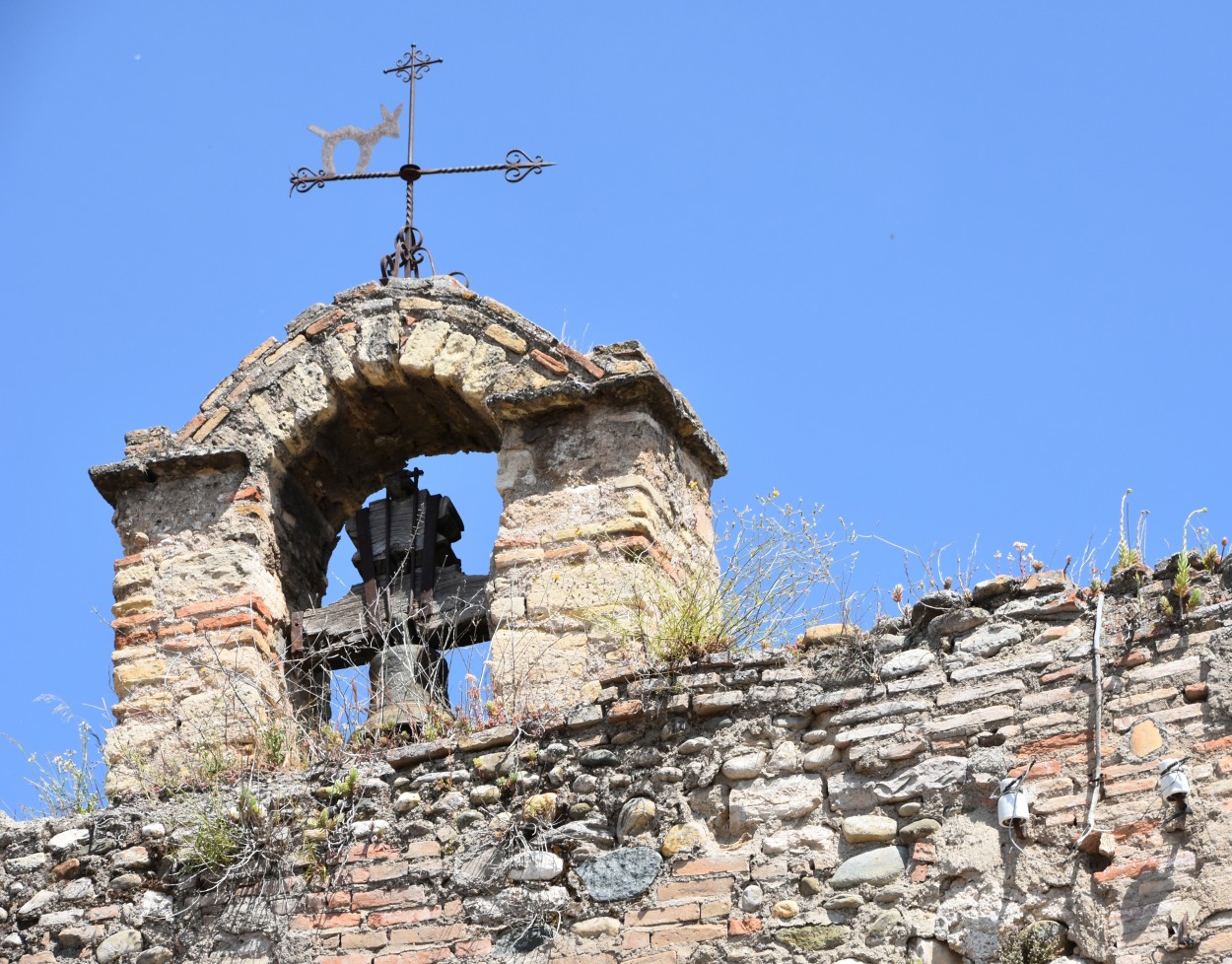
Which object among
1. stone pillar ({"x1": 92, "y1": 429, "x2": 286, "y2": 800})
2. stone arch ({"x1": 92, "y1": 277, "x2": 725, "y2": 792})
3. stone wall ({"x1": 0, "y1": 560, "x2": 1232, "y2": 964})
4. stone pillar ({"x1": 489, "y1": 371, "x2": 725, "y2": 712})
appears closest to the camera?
stone wall ({"x1": 0, "y1": 560, "x2": 1232, "y2": 964})

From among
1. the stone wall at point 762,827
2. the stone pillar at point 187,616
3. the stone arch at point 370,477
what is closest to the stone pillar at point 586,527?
the stone arch at point 370,477

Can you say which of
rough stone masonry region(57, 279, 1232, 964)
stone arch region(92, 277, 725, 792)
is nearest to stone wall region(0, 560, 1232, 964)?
rough stone masonry region(57, 279, 1232, 964)

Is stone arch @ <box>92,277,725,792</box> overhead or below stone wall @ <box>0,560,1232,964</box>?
overhead

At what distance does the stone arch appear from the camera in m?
7.64

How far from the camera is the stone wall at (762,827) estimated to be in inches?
227

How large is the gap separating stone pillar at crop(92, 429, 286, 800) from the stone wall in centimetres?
42

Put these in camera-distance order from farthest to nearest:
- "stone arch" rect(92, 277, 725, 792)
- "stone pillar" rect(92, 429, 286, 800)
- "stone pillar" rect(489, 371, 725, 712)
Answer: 1. "stone arch" rect(92, 277, 725, 792)
2. "stone pillar" rect(92, 429, 286, 800)
3. "stone pillar" rect(489, 371, 725, 712)

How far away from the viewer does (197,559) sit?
8.03 meters

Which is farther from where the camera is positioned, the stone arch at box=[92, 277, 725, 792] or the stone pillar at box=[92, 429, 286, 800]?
the stone arch at box=[92, 277, 725, 792]

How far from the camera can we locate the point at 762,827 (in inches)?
247

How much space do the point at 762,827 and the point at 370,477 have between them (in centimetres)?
311

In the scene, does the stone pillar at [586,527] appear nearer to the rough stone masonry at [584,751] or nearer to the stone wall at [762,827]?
the rough stone masonry at [584,751]

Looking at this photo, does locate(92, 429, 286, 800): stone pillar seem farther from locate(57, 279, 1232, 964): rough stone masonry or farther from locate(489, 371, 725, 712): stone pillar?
locate(489, 371, 725, 712): stone pillar

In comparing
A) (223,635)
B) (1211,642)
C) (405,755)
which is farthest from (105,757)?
(1211,642)
